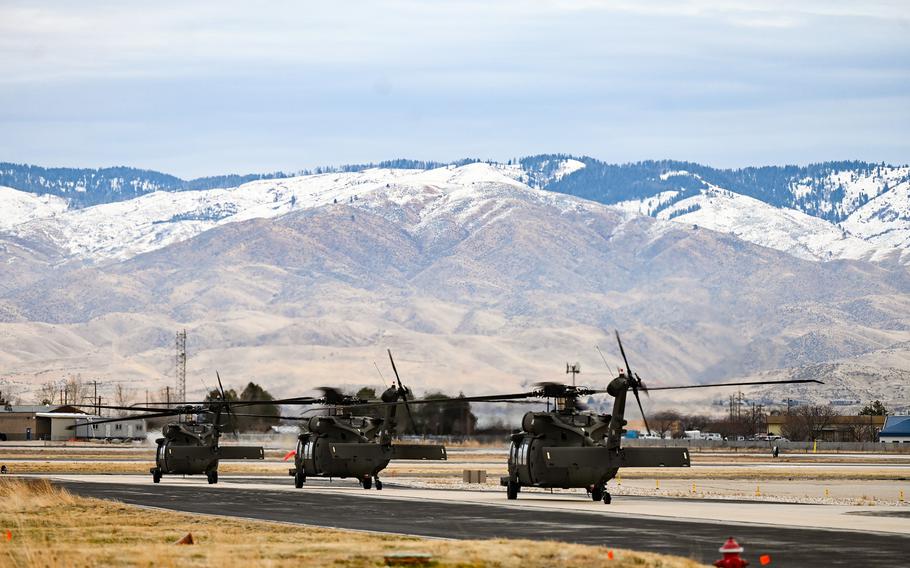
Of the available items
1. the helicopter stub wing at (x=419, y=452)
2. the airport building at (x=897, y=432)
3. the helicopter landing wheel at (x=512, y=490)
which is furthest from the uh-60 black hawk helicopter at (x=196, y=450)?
the airport building at (x=897, y=432)

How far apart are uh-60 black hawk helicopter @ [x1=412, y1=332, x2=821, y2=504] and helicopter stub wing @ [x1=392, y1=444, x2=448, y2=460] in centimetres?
833

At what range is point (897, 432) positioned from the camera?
616 ft

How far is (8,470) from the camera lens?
4139 inches

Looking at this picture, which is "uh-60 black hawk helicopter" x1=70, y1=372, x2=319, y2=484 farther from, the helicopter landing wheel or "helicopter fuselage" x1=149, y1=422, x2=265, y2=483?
the helicopter landing wheel

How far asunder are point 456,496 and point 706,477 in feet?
105

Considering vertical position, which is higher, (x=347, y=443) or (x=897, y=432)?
(x=897, y=432)

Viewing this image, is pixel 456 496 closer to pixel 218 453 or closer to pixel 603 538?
pixel 218 453

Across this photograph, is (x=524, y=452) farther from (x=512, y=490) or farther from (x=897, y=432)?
(x=897, y=432)

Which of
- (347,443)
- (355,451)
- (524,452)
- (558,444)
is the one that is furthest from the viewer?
(347,443)

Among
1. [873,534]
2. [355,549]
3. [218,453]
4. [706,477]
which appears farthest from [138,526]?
[706,477]

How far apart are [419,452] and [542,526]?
23.9 meters

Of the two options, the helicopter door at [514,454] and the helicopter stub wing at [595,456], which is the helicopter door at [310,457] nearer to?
the helicopter door at [514,454]

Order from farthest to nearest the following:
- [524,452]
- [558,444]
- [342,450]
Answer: [342,450] < [524,452] < [558,444]

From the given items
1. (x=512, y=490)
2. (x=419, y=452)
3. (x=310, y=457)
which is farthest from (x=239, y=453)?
(x=512, y=490)
